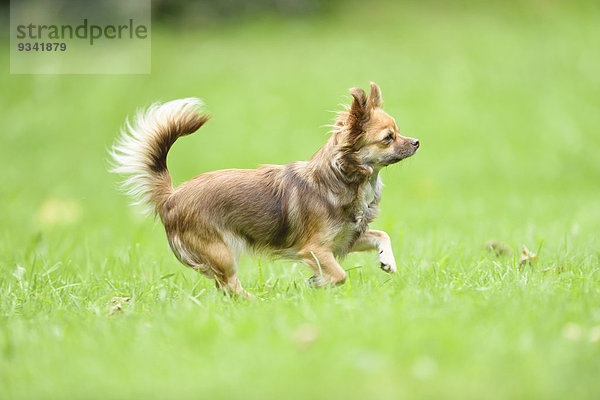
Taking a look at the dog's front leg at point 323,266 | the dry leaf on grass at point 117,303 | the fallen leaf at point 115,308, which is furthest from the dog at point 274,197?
the fallen leaf at point 115,308

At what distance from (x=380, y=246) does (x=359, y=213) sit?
0.93 feet

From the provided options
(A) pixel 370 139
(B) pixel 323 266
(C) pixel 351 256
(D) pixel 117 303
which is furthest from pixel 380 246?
(D) pixel 117 303

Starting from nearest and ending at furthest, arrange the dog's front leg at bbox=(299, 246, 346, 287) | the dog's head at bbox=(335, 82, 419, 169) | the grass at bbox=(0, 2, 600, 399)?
the grass at bbox=(0, 2, 600, 399) → the dog's front leg at bbox=(299, 246, 346, 287) → the dog's head at bbox=(335, 82, 419, 169)

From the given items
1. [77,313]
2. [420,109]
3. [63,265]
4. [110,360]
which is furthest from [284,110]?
→ [110,360]

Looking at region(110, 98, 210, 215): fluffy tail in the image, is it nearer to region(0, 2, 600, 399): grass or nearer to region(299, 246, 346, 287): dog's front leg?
region(0, 2, 600, 399): grass

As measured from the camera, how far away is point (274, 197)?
464cm

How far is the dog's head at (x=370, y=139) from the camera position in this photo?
4.57 meters

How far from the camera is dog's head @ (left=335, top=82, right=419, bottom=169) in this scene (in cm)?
457

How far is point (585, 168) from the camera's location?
10.7m

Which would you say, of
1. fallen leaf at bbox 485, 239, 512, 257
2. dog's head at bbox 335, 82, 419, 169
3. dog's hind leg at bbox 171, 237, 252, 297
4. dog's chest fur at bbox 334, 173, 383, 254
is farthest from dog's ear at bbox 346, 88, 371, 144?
fallen leaf at bbox 485, 239, 512, 257

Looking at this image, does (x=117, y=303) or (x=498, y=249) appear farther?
(x=498, y=249)

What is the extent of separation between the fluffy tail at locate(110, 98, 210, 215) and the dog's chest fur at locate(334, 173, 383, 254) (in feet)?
4.02

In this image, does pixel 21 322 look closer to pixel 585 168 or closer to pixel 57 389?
pixel 57 389

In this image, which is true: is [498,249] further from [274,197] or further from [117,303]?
[117,303]
